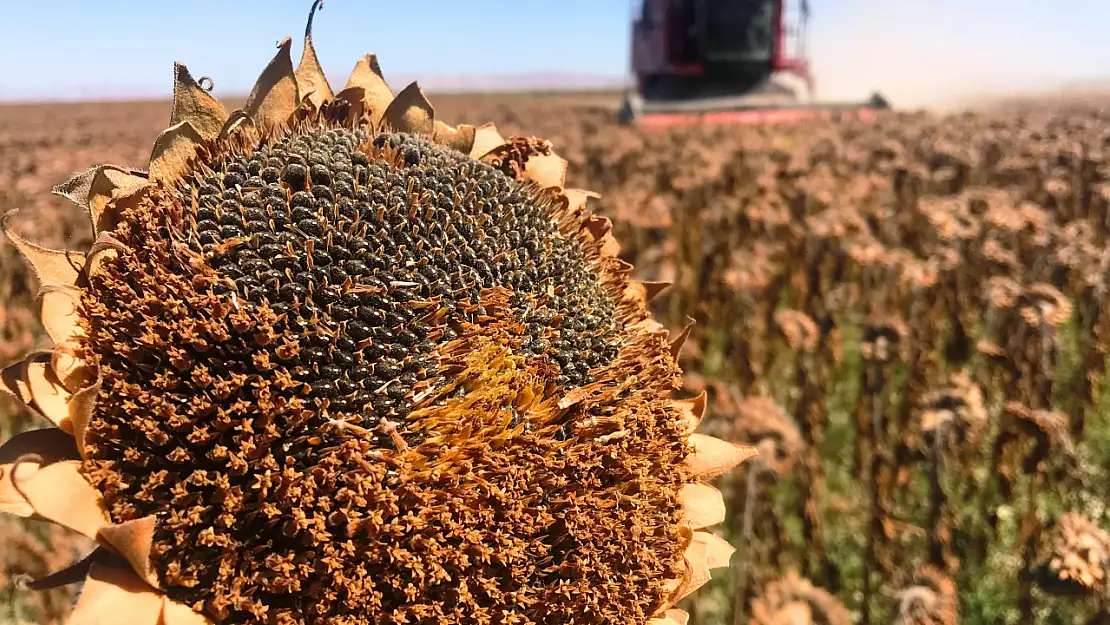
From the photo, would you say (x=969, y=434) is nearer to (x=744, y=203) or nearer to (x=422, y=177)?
(x=422, y=177)

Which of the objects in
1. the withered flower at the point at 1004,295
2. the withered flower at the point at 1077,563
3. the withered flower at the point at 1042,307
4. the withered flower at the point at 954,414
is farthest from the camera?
the withered flower at the point at 1004,295

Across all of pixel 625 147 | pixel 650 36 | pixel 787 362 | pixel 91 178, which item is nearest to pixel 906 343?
pixel 787 362

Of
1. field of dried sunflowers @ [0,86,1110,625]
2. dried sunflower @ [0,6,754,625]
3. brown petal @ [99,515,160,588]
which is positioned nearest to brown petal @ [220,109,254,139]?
dried sunflower @ [0,6,754,625]

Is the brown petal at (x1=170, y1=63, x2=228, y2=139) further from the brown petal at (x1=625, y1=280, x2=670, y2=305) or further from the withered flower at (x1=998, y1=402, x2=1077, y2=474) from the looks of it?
the withered flower at (x1=998, y1=402, x2=1077, y2=474)

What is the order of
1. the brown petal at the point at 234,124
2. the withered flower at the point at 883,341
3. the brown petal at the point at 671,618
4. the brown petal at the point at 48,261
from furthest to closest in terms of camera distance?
the withered flower at the point at 883,341, the brown petal at the point at 671,618, the brown petal at the point at 234,124, the brown petal at the point at 48,261

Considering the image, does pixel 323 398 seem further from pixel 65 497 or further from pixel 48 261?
pixel 48 261

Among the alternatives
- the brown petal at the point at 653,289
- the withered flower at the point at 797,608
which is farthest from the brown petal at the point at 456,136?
the withered flower at the point at 797,608

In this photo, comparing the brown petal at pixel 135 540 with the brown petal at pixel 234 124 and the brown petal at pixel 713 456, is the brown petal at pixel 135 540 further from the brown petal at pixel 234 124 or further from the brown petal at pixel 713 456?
the brown petal at pixel 713 456
